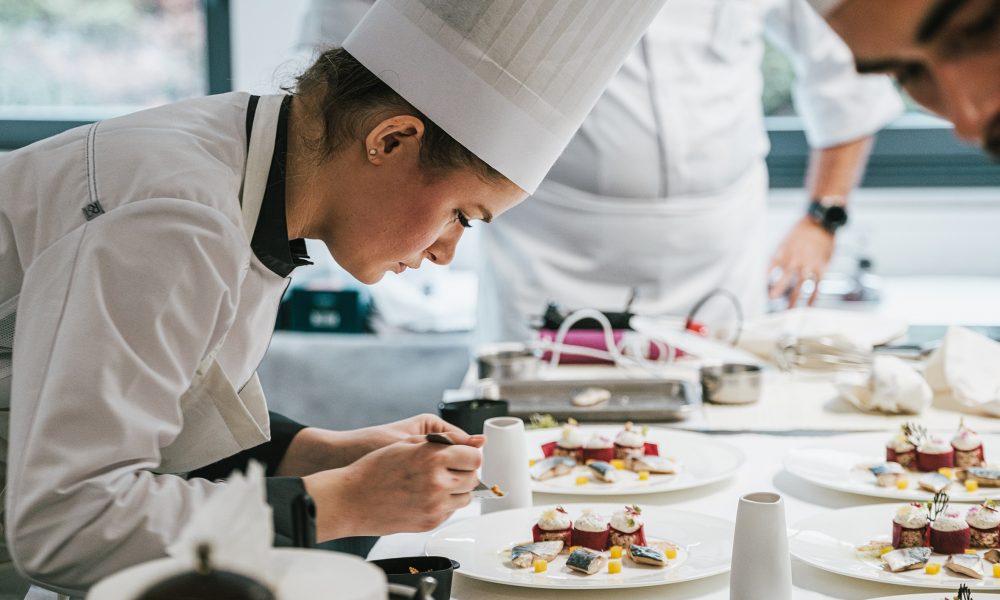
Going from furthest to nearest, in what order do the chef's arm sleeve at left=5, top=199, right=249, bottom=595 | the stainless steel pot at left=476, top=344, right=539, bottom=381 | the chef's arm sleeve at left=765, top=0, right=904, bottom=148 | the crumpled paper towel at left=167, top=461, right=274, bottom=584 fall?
the chef's arm sleeve at left=765, top=0, right=904, bottom=148
the stainless steel pot at left=476, top=344, right=539, bottom=381
the chef's arm sleeve at left=5, top=199, right=249, bottom=595
the crumpled paper towel at left=167, top=461, right=274, bottom=584

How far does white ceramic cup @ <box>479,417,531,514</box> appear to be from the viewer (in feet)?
4.19

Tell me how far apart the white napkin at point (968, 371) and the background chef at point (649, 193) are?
0.86 meters

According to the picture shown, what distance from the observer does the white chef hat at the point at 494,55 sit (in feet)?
4.18

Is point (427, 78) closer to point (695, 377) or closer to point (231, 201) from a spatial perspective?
point (231, 201)

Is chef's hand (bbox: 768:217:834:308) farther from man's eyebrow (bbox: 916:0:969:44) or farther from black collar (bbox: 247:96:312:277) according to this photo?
man's eyebrow (bbox: 916:0:969:44)

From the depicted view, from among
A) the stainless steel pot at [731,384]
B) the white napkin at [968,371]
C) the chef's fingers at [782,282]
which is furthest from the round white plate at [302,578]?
the chef's fingers at [782,282]

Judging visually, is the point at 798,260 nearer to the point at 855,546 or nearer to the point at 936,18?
the point at 855,546

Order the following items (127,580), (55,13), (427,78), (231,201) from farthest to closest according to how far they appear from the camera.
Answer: (55,13), (427,78), (231,201), (127,580)

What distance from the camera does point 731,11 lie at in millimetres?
2746

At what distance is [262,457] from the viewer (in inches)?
56.8

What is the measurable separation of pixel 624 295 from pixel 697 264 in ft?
0.71

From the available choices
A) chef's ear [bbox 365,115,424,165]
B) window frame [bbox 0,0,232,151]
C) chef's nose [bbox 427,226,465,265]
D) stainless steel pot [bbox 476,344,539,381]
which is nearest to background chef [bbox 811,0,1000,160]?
Result: chef's ear [bbox 365,115,424,165]

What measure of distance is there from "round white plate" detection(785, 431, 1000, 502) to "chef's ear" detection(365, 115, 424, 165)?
69 centimetres

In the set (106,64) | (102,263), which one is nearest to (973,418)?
(102,263)
